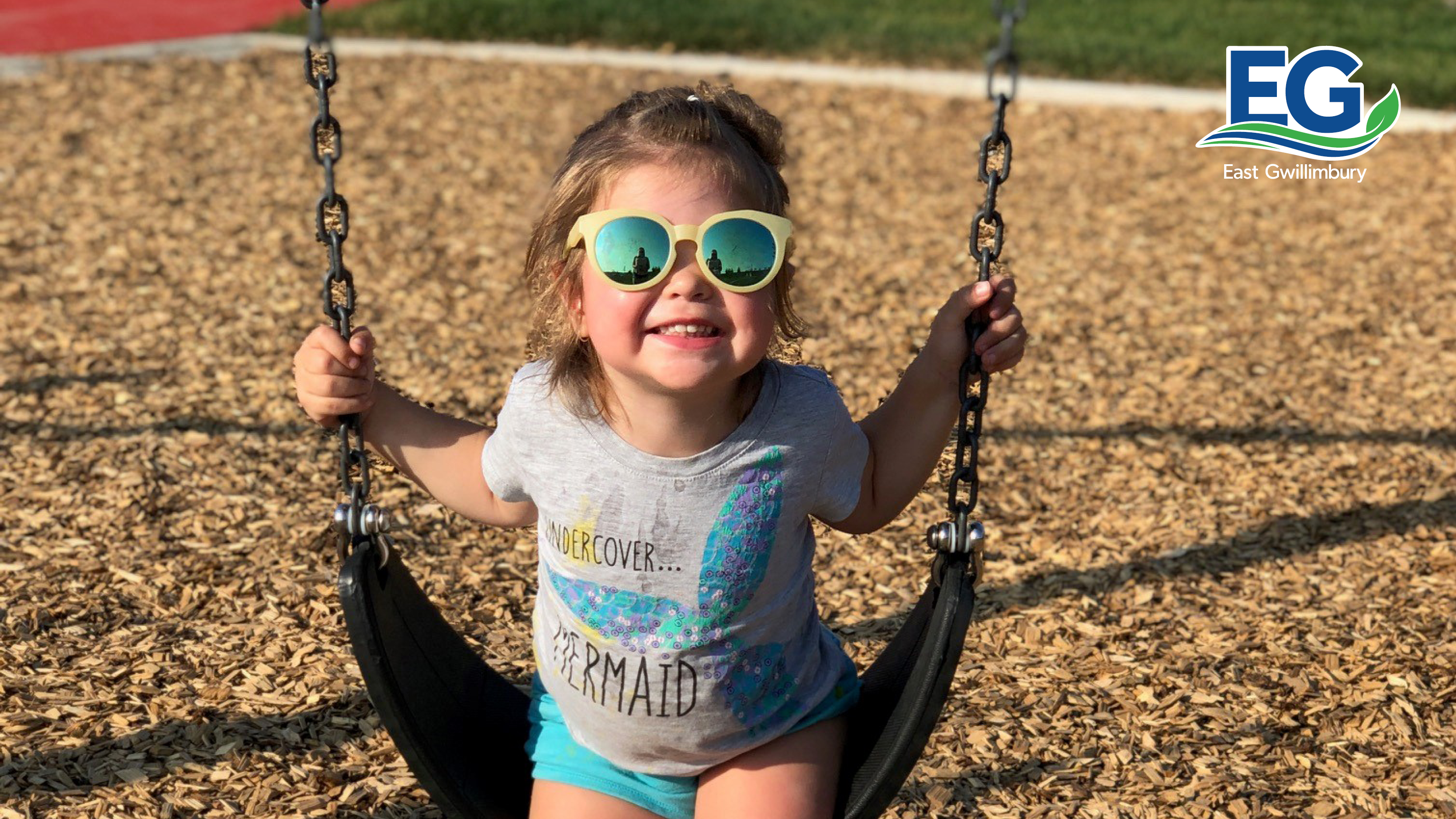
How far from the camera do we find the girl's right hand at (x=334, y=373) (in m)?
2.53

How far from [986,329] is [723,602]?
0.61 meters

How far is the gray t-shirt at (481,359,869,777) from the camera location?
2512 mm

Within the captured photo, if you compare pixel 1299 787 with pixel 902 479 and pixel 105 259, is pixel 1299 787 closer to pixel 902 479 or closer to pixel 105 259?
pixel 902 479

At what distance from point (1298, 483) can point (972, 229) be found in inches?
107

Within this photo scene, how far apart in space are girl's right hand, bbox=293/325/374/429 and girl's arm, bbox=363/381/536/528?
0.09 meters

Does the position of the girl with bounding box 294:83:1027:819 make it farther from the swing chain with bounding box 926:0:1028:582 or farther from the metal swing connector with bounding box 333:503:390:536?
the metal swing connector with bounding box 333:503:390:536

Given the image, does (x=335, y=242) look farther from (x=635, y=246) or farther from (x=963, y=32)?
(x=963, y=32)

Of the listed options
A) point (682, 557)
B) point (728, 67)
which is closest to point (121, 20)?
point (728, 67)

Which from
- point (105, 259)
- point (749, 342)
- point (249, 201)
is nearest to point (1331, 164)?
point (249, 201)

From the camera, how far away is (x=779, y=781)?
8.64 ft

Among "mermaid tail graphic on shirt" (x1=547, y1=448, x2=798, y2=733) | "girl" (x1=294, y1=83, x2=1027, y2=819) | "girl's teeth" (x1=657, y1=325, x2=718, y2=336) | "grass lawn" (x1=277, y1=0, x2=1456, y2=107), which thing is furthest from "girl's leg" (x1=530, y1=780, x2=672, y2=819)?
"grass lawn" (x1=277, y1=0, x2=1456, y2=107)

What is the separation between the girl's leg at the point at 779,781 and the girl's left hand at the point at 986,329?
672 mm

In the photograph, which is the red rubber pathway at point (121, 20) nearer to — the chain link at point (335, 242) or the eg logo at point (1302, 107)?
the eg logo at point (1302, 107)

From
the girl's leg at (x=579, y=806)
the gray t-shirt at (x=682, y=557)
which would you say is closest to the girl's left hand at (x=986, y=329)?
the gray t-shirt at (x=682, y=557)
